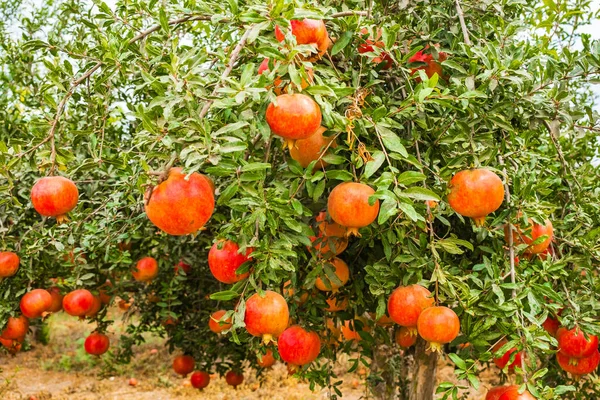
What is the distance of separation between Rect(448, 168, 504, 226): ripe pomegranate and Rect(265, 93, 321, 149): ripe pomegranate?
517mm

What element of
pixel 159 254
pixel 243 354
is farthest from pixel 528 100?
pixel 243 354

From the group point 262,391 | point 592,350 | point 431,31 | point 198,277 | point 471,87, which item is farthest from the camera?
point 262,391

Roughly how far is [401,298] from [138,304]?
270 cm

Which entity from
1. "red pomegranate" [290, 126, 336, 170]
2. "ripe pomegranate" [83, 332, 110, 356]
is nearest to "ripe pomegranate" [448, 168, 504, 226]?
"red pomegranate" [290, 126, 336, 170]

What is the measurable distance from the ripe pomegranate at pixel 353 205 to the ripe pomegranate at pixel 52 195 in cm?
93

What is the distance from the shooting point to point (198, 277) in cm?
379

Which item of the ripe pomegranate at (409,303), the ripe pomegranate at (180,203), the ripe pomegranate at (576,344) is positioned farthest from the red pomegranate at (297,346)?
the ripe pomegranate at (576,344)

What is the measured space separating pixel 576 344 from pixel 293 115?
55.7 inches

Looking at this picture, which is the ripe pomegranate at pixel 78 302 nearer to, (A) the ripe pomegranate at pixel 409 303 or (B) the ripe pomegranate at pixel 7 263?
(B) the ripe pomegranate at pixel 7 263

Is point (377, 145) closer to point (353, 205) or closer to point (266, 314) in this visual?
point (353, 205)

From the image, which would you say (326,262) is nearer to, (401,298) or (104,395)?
(401,298)

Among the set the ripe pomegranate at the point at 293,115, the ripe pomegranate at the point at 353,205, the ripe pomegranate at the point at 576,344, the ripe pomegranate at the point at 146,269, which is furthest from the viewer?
the ripe pomegranate at the point at 146,269

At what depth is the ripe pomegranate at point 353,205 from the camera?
1.48 m

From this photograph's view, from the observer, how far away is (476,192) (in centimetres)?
155
